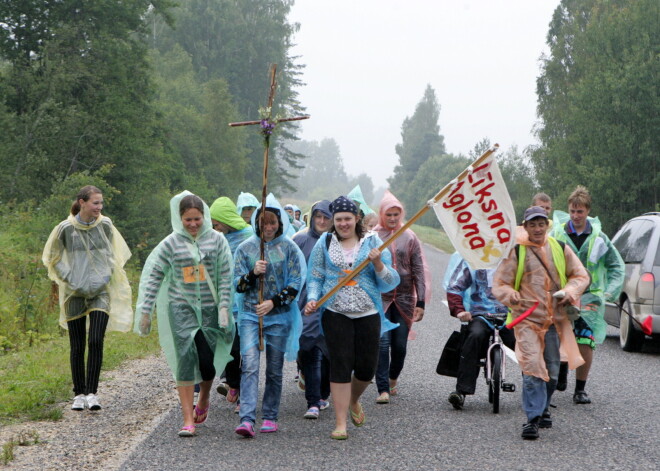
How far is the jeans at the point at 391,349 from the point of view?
307 inches

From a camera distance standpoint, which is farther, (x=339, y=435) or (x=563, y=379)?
(x=563, y=379)

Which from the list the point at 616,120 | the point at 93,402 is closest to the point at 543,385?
the point at 93,402

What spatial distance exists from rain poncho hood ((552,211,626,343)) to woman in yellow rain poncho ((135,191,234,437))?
11.8 feet

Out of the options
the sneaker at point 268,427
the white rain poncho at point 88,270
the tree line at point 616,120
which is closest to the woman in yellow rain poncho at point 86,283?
the white rain poncho at point 88,270

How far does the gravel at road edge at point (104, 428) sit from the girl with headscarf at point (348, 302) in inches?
60.5

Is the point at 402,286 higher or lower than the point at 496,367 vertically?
higher

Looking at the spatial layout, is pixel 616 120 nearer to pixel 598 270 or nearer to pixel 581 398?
pixel 598 270

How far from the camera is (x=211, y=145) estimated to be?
169ft

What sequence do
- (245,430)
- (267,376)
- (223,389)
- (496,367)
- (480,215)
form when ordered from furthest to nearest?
(223,389) → (496,367) → (480,215) → (267,376) → (245,430)

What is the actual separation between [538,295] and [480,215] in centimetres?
77

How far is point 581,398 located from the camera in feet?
25.4

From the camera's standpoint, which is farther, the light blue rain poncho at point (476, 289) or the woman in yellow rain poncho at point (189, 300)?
the light blue rain poncho at point (476, 289)

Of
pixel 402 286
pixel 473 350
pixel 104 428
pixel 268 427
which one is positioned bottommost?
pixel 104 428

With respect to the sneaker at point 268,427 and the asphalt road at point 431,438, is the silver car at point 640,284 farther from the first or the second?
the sneaker at point 268,427
